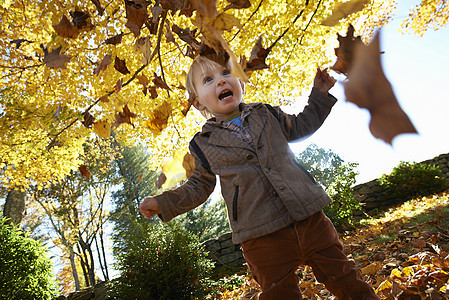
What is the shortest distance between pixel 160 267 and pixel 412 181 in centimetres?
671

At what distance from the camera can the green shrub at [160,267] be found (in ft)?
12.3

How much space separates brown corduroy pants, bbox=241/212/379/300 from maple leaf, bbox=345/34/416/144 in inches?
32.5

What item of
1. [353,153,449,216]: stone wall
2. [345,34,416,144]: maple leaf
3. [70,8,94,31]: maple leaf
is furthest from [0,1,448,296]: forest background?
[353,153,449,216]: stone wall

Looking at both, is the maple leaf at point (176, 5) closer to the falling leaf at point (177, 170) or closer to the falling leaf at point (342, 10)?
the falling leaf at point (342, 10)

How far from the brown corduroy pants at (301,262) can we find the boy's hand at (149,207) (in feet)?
1.73

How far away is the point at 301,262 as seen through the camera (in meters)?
1.28

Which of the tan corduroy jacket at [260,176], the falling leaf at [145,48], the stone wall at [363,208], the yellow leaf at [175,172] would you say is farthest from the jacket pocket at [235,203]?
the stone wall at [363,208]

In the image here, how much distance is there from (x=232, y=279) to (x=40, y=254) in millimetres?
3466

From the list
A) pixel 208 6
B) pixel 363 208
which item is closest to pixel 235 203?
pixel 208 6

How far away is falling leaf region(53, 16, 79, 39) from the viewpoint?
5.46 ft

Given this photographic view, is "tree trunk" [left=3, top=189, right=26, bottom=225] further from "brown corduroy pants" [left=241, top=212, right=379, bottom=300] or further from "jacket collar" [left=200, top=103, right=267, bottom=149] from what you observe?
"brown corduroy pants" [left=241, top=212, right=379, bottom=300]

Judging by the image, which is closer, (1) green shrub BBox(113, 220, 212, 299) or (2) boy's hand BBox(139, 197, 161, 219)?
(2) boy's hand BBox(139, 197, 161, 219)

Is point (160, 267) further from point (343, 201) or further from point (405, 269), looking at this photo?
point (343, 201)

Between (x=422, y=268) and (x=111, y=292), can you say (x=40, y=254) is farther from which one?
(x=422, y=268)
